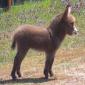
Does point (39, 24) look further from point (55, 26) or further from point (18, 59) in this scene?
point (18, 59)

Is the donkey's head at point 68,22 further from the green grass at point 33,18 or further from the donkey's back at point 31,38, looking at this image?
the green grass at point 33,18

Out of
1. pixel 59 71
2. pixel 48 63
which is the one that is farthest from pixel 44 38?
pixel 59 71

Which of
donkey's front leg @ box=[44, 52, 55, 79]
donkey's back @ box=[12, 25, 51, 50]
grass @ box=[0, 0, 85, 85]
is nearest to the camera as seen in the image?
donkey's back @ box=[12, 25, 51, 50]

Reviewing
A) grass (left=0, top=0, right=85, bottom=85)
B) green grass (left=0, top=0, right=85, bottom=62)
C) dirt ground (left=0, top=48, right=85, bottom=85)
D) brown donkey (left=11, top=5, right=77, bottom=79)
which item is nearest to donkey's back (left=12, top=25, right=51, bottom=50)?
brown donkey (left=11, top=5, right=77, bottom=79)

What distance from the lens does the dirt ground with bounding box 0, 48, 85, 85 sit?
10.0m

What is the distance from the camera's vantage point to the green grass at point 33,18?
47.9 ft

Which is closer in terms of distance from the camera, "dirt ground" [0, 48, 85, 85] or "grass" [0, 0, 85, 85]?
"dirt ground" [0, 48, 85, 85]

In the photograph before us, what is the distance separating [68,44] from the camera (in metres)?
14.5

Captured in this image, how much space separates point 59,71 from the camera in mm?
11102

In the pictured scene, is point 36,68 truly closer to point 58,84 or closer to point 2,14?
point 58,84

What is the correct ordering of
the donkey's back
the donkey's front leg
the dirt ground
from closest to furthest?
the dirt ground < the donkey's back < the donkey's front leg

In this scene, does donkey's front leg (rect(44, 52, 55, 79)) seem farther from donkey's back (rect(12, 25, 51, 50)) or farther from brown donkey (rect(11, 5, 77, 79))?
donkey's back (rect(12, 25, 51, 50))

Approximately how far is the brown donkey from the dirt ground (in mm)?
282

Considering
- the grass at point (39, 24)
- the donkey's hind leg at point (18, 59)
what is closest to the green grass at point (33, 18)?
the grass at point (39, 24)
